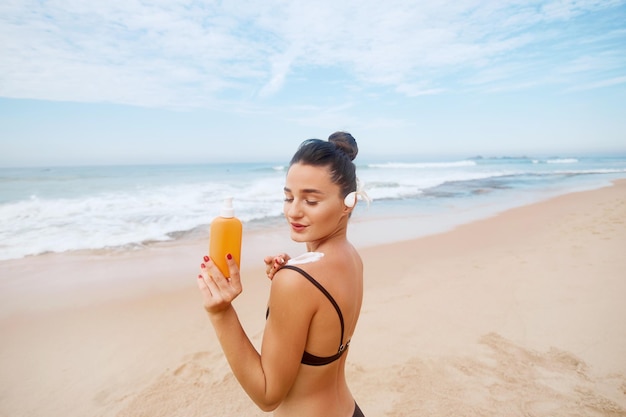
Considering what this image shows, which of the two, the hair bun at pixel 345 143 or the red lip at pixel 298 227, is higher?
the hair bun at pixel 345 143

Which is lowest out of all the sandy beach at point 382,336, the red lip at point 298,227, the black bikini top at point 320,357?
the sandy beach at point 382,336

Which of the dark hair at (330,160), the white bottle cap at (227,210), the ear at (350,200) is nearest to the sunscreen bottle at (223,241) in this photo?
the white bottle cap at (227,210)

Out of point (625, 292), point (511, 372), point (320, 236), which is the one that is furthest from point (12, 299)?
point (625, 292)

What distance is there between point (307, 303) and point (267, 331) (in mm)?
204

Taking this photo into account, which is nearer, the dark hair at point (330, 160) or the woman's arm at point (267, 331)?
the woman's arm at point (267, 331)

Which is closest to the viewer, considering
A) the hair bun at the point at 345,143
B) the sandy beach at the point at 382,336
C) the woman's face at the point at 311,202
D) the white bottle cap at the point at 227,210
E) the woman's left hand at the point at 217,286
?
the woman's left hand at the point at 217,286

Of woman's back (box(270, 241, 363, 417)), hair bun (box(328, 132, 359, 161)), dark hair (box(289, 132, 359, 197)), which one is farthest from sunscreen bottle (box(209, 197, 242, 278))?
hair bun (box(328, 132, 359, 161))

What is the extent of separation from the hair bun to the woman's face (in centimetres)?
35

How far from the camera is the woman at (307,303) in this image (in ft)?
4.54

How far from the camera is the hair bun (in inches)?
75.2

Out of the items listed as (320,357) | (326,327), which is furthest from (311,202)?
(320,357)

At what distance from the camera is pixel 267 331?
56.2 inches

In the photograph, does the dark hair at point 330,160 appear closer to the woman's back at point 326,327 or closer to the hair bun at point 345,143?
the hair bun at point 345,143

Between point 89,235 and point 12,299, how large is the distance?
178 inches
